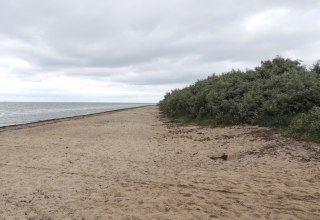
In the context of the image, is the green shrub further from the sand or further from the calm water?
the calm water

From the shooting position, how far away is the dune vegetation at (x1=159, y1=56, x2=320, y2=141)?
12.2m

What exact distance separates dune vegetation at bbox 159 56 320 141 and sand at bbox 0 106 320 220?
1261mm

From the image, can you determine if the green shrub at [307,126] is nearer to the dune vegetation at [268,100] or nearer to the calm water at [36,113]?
the dune vegetation at [268,100]

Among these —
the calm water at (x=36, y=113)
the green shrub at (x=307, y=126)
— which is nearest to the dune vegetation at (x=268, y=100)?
the green shrub at (x=307, y=126)

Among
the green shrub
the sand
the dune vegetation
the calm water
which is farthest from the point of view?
the calm water

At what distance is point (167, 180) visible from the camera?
296 inches

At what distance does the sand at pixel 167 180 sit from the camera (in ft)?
18.2

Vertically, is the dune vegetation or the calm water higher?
the dune vegetation

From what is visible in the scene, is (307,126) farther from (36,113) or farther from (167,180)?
(36,113)

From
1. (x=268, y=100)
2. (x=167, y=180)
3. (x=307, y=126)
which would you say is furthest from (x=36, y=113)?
(x=167, y=180)

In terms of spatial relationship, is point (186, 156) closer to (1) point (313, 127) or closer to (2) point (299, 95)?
(1) point (313, 127)

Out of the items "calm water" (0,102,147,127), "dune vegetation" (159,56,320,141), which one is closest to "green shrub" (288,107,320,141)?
"dune vegetation" (159,56,320,141)

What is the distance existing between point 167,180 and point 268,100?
8235 mm

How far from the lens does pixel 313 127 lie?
34.3ft
